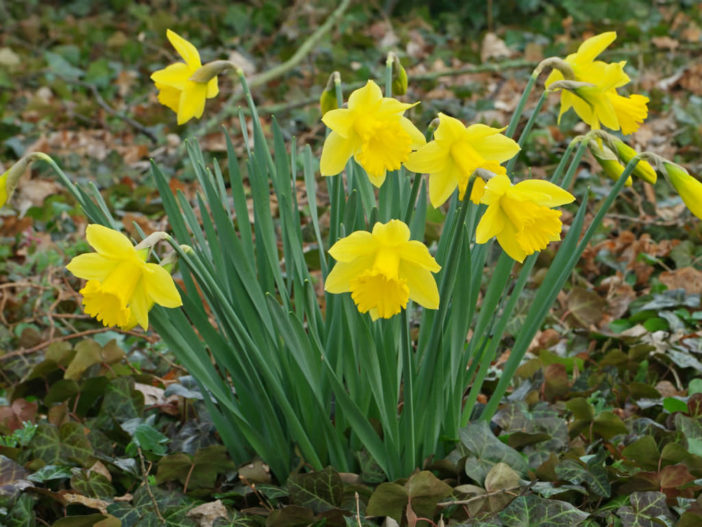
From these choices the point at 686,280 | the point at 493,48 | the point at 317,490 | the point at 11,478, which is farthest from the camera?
the point at 493,48

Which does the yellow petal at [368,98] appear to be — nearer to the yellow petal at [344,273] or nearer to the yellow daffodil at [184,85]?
the yellow petal at [344,273]

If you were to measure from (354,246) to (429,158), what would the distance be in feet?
0.57

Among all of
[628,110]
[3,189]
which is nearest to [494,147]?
[628,110]

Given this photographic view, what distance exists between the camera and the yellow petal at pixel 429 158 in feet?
3.75

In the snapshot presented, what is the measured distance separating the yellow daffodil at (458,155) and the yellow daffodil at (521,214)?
4cm

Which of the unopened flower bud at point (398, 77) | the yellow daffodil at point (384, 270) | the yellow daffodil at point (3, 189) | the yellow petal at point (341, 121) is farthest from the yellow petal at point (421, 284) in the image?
the yellow daffodil at point (3, 189)

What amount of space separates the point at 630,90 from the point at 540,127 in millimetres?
580

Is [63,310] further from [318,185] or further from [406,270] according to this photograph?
[406,270]

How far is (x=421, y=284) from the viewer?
45.8 inches

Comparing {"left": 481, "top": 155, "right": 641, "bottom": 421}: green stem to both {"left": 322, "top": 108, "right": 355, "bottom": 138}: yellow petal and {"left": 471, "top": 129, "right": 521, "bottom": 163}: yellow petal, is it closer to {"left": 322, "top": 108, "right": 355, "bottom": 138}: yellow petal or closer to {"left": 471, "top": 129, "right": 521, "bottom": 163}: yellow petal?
{"left": 471, "top": 129, "right": 521, "bottom": 163}: yellow petal

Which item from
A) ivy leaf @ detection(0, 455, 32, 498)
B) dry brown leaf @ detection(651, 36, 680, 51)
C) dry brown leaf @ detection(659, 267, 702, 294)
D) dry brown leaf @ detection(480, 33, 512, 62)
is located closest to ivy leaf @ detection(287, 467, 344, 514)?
ivy leaf @ detection(0, 455, 32, 498)

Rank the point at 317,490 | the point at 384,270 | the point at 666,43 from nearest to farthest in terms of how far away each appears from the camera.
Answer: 1. the point at 384,270
2. the point at 317,490
3. the point at 666,43

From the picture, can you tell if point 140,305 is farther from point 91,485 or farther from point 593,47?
point 593,47

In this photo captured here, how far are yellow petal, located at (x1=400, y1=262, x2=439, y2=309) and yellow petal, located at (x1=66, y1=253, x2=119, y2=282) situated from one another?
435 millimetres
